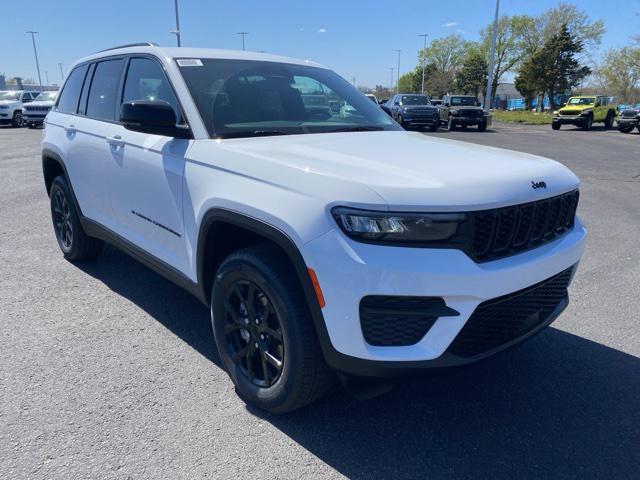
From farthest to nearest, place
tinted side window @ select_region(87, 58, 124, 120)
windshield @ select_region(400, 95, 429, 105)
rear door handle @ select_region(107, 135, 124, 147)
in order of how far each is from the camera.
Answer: windshield @ select_region(400, 95, 429, 105)
tinted side window @ select_region(87, 58, 124, 120)
rear door handle @ select_region(107, 135, 124, 147)

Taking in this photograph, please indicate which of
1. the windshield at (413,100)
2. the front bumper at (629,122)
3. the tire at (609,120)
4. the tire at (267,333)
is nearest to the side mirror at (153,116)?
the tire at (267,333)

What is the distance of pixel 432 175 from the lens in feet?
7.16

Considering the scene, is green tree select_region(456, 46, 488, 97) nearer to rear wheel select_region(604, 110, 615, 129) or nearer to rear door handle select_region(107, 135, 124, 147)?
rear wheel select_region(604, 110, 615, 129)

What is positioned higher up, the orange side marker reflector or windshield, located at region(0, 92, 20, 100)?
windshield, located at region(0, 92, 20, 100)

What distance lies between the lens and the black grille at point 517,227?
2.14 metres

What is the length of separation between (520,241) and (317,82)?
6.94 feet

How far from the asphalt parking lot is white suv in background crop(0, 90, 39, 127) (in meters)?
27.0

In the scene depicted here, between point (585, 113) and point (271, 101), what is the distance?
101 ft

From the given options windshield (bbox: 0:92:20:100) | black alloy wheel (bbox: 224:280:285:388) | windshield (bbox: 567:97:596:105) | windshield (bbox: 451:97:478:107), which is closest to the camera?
black alloy wheel (bbox: 224:280:285:388)

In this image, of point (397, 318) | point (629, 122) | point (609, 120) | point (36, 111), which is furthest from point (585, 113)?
point (397, 318)

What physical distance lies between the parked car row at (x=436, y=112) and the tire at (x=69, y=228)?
21.0 m

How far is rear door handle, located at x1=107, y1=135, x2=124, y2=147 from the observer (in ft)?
11.6

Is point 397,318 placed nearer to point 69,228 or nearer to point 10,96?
point 69,228

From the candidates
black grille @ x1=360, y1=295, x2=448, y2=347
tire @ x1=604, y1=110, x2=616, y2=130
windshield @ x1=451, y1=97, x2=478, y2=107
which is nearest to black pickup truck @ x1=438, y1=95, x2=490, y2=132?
windshield @ x1=451, y1=97, x2=478, y2=107
